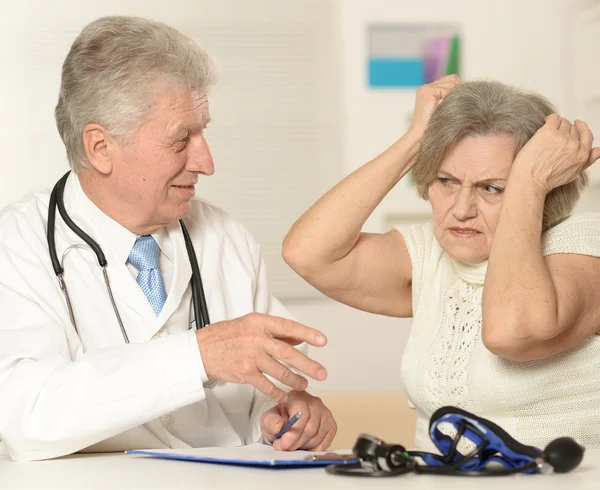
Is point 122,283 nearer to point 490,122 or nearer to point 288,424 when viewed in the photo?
point 288,424

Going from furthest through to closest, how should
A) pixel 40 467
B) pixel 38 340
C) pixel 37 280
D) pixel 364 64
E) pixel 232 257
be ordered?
pixel 364 64 → pixel 232 257 → pixel 37 280 → pixel 38 340 → pixel 40 467

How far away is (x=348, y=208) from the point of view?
204cm

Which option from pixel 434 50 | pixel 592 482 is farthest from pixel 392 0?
pixel 592 482

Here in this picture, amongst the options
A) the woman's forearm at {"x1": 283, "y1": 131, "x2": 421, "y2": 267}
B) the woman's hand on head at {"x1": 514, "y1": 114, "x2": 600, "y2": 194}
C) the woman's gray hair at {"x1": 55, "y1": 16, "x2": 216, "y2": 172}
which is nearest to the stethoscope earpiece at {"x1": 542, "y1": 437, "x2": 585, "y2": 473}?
the woman's hand on head at {"x1": 514, "y1": 114, "x2": 600, "y2": 194}

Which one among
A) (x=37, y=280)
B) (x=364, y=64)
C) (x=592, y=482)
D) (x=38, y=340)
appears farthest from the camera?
(x=364, y=64)

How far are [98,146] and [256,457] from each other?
2.83ft

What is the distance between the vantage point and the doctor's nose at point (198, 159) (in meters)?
2.01

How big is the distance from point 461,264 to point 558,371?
325 mm

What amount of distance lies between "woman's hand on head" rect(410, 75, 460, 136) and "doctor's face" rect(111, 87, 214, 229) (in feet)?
1.57

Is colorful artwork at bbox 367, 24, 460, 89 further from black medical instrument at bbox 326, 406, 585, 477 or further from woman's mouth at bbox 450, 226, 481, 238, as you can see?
black medical instrument at bbox 326, 406, 585, 477

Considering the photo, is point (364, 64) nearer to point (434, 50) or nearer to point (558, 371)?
point (434, 50)

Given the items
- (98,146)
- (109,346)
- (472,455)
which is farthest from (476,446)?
(98,146)

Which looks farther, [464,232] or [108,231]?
[108,231]

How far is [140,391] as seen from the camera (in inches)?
60.8
